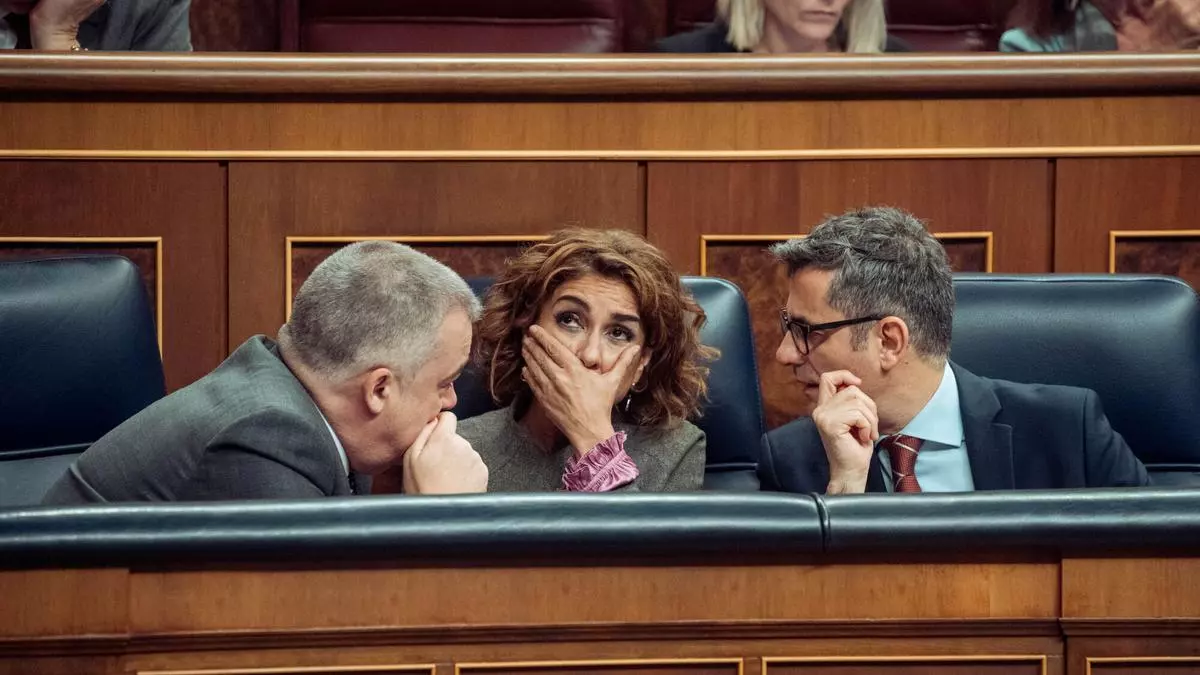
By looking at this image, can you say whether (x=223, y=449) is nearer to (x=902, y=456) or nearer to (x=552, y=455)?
(x=552, y=455)

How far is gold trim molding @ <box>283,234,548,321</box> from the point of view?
5.82 feet

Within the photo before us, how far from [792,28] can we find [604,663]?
1437mm

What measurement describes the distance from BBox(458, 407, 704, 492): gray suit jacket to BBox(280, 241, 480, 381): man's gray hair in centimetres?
27

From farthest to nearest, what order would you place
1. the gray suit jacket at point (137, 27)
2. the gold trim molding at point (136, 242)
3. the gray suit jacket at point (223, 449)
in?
the gray suit jacket at point (137, 27) < the gold trim molding at point (136, 242) < the gray suit jacket at point (223, 449)

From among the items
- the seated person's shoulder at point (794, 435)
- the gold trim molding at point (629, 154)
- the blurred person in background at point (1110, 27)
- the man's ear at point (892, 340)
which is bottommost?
the seated person's shoulder at point (794, 435)

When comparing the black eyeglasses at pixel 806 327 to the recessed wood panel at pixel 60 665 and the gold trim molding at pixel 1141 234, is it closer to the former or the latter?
the gold trim molding at pixel 1141 234

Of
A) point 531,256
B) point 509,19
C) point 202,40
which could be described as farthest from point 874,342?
point 202,40

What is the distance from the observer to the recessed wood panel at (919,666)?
867 mm

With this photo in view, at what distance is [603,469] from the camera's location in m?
1.41

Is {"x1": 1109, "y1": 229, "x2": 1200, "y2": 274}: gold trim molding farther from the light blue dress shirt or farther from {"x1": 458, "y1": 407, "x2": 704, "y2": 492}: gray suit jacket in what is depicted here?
{"x1": 458, "y1": 407, "x2": 704, "y2": 492}: gray suit jacket

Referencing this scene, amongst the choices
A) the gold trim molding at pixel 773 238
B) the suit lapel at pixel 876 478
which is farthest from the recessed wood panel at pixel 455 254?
the suit lapel at pixel 876 478

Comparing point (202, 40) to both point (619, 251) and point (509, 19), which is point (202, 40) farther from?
point (619, 251)

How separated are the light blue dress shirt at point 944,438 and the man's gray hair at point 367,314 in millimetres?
521

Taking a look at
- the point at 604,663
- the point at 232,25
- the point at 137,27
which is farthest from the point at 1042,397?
the point at 232,25
